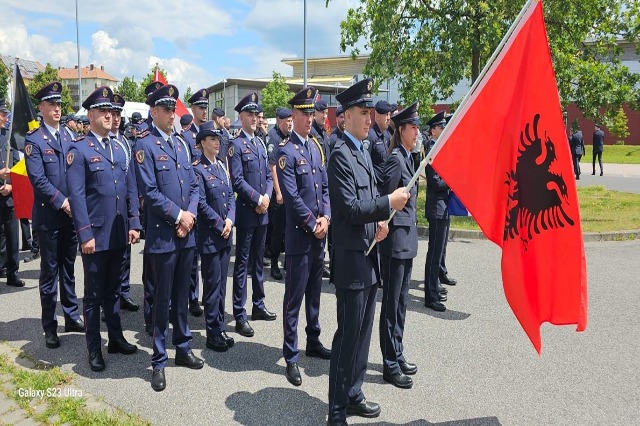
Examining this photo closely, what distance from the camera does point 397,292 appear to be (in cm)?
451

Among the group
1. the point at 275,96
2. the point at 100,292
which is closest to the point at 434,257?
the point at 100,292

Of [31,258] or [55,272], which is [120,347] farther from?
[31,258]

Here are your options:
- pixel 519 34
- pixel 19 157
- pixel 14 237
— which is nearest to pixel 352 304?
pixel 519 34

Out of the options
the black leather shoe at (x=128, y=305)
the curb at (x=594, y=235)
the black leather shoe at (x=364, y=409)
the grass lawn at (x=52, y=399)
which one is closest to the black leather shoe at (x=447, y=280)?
the curb at (x=594, y=235)

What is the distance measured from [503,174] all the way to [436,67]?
37.1 feet

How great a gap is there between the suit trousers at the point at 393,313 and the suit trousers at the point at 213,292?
1630 mm

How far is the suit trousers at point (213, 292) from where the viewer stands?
5.12 meters

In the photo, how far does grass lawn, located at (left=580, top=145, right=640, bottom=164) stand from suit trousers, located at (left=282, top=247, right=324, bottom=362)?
32.2 meters

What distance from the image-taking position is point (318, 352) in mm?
4957

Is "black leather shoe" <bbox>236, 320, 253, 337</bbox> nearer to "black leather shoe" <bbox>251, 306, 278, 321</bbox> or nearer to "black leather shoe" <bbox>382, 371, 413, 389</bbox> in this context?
"black leather shoe" <bbox>251, 306, 278, 321</bbox>

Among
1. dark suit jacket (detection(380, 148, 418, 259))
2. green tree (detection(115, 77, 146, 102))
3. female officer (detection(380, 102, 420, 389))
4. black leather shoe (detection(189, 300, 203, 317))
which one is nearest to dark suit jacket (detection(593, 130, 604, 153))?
female officer (detection(380, 102, 420, 389))

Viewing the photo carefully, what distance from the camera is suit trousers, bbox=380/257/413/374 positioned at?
442 centimetres

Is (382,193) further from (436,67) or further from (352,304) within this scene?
(436,67)

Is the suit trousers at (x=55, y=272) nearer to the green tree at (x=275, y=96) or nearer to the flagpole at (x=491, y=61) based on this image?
the flagpole at (x=491, y=61)
